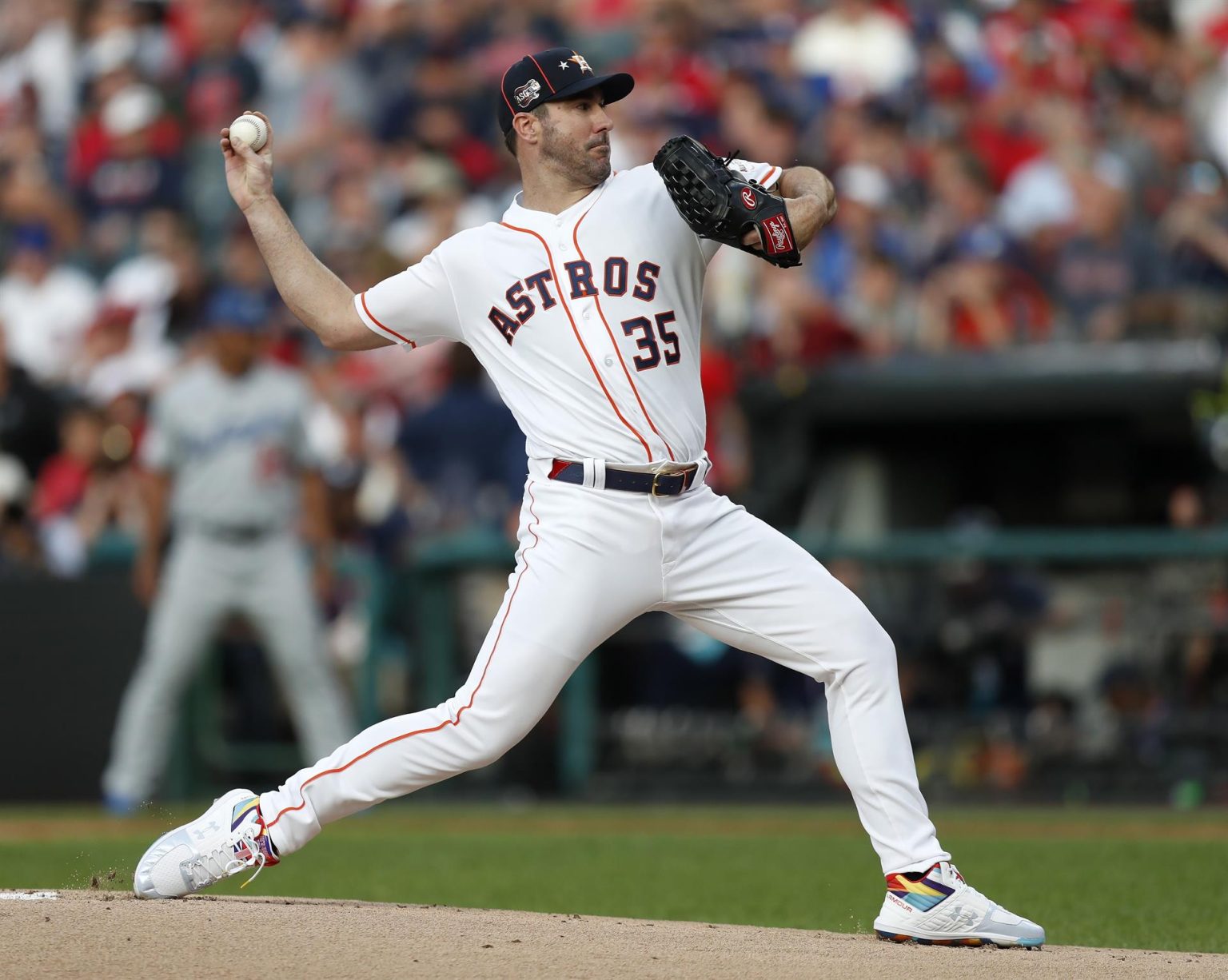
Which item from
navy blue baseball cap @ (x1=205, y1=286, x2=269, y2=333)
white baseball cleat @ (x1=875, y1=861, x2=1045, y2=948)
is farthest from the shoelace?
navy blue baseball cap @ (x1=205, y1=286, x2=269, y2=333)

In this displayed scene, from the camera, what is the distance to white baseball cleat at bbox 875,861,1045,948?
4.73m

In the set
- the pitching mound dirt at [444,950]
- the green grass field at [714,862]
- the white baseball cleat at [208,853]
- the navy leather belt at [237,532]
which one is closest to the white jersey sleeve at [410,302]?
the white baseball cleat at [208,853]

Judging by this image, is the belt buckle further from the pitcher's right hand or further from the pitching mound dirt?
the pitcher's right hand

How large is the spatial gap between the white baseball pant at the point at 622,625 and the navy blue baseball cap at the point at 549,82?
0.91m

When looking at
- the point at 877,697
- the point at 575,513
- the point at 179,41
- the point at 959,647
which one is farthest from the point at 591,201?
the point at 179,41

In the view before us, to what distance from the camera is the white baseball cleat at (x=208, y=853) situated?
492cm

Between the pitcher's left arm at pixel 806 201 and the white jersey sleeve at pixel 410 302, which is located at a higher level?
the pitcher's left arm at pixel 806 201

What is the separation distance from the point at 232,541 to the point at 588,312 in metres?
5.22

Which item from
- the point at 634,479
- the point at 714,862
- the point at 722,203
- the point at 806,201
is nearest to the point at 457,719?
the point at 634,479

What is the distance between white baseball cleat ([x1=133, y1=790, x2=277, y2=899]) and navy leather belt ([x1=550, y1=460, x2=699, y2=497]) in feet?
3.74

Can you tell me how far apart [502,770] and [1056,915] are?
16.2 ft

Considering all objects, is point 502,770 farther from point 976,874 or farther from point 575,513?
point 575,513

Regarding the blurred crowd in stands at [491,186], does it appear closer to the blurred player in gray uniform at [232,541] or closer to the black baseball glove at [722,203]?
the blurred player in gray uniform at [232,541]

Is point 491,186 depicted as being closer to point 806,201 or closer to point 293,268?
point 293,268
